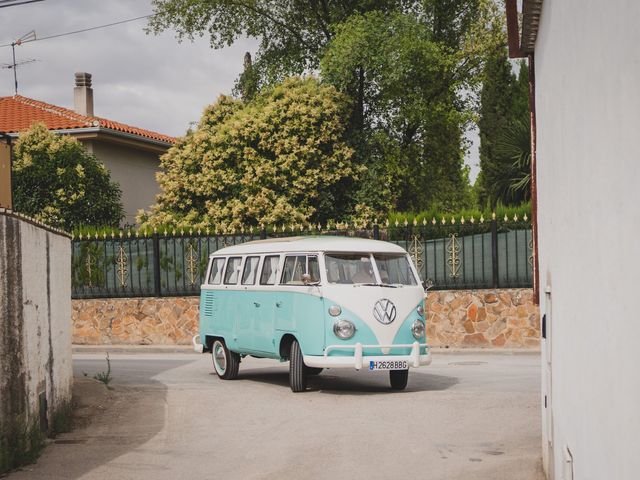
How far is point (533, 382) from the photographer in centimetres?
1574

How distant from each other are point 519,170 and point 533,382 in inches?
518

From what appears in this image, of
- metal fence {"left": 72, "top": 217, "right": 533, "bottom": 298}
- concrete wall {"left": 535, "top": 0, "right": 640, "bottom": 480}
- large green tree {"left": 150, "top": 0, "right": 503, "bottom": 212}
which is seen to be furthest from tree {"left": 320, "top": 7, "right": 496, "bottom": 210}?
concrete wall {"left": 535, "top": 0, "right": 640, "bottom": 480}

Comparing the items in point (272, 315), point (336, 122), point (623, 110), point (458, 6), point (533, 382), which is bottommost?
point (533, 382)

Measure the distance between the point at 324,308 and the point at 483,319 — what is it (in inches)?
360

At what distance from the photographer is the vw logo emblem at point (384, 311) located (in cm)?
1462

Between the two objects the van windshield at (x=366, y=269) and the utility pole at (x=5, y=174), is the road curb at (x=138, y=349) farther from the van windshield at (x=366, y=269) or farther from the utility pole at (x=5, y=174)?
the utility pole at (x=5, y=174)

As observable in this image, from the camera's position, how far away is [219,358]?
1728 cm

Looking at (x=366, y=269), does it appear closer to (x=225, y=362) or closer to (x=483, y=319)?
(x=225, y=362)

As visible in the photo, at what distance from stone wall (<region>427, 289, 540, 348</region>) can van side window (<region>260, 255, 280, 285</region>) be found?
25.8ft

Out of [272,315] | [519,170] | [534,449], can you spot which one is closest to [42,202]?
[519,170]

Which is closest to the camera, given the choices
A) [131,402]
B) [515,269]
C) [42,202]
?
[131,402]

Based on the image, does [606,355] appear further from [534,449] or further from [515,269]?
[515,269]

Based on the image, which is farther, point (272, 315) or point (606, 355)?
point (272, 315)

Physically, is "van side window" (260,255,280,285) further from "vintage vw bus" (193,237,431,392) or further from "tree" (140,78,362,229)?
"tree" (140,78,362,229)
